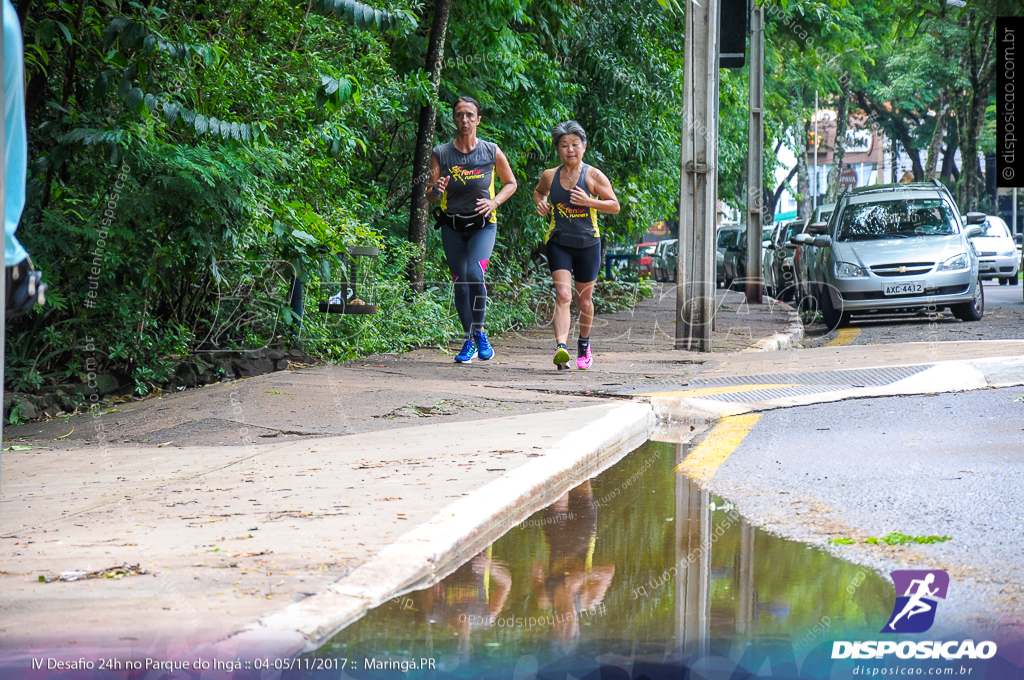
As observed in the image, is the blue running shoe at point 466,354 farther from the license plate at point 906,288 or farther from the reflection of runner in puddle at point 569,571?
the license plate at point 906,288

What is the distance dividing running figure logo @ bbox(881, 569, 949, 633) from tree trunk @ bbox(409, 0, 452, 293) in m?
8.74

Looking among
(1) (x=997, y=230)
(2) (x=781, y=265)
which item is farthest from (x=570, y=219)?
(1) (x=997, y=230)

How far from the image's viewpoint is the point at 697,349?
1108 cm

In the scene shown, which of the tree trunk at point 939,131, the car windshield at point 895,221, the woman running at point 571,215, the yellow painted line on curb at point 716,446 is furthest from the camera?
the tree trunk at point 939,131

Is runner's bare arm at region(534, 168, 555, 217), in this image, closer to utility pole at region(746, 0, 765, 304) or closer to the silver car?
the silver car

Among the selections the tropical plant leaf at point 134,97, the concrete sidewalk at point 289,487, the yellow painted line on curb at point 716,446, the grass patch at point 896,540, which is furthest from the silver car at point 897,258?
the grass patch at point 896,540

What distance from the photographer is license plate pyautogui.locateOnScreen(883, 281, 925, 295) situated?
14.6 meters

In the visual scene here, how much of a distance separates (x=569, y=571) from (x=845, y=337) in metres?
10.8

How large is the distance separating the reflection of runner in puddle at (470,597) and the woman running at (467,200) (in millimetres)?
5344

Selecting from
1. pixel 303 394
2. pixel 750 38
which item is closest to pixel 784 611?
pixel 303 394

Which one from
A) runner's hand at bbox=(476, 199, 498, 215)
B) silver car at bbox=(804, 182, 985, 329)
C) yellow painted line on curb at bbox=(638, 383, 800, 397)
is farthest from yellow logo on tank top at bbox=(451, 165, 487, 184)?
silver car at bbox=(804, 182, 985, 329)

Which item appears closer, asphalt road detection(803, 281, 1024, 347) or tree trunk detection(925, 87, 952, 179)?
asphalt road detection(803, 281, 1024, 347)

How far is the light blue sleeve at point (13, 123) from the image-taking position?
234 cm

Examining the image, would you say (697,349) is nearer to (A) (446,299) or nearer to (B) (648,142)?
(A) (446,299)
